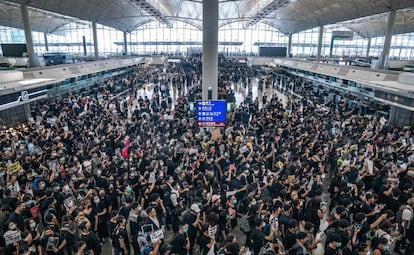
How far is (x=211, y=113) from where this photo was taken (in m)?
11.2

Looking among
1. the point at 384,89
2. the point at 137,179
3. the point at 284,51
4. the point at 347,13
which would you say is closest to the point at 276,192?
the point at 137,179

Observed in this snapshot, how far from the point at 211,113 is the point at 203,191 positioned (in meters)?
5.33

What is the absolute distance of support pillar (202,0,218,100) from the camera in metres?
13.4

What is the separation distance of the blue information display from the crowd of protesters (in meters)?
0.52

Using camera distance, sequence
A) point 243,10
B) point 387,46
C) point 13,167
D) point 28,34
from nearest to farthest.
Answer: point 13,167 < point 28,34 < point 387,46 < point 243,10

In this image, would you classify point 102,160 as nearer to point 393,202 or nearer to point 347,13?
point 393,202

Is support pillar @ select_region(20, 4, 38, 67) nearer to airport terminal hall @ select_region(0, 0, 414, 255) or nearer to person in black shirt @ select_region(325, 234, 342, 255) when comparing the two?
airport terminal hall @ select_region(0, 0, 414, 255)

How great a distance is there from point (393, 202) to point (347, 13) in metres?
29.8

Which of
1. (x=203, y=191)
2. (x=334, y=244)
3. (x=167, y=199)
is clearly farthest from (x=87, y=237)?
(x=334, y=244)

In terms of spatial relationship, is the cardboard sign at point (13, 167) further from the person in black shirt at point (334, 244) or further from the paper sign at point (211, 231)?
the person in black shirt at point (334, 244)

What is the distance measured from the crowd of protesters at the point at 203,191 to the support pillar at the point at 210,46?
2.90 meters

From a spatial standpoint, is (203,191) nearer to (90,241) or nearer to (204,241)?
(204,241)

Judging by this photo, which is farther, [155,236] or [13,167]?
[13,167]

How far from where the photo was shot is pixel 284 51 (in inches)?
1577
